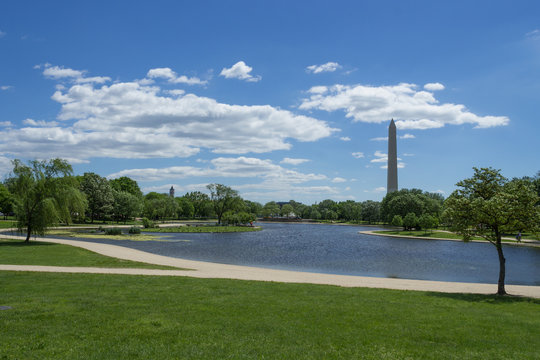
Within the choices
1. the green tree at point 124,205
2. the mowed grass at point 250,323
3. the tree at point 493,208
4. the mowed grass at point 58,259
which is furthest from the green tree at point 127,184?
the tree at point 493,208

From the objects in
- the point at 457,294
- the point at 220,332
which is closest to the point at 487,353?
the point at 220,332

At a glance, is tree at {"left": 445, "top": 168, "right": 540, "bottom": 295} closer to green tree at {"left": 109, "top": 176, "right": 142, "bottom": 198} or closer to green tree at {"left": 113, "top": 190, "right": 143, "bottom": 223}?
green tree at {"left": 113, "top": 190, "right": 143, "bottom": 223}

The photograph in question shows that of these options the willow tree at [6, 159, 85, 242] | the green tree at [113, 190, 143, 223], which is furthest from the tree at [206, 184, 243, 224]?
the willow tree at [6, 159, 85, 242]

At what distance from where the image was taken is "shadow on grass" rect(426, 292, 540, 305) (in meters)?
15.3

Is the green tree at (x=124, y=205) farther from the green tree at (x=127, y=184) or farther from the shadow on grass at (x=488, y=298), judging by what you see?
the shadow on grass at (x=488, y=298)

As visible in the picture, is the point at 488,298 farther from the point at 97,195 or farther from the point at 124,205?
the point at 124,205

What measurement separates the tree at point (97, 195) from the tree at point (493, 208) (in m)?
81.8

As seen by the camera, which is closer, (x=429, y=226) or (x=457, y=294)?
(x=457, y=294)

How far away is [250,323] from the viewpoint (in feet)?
34.6

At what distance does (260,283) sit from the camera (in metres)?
17.3

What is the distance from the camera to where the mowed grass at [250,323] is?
8.57 metres

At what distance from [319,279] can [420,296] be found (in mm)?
6237

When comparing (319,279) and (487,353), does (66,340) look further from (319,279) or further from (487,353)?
(319,279)

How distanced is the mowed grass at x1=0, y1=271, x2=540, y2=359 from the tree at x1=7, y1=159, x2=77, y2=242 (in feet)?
72.0
